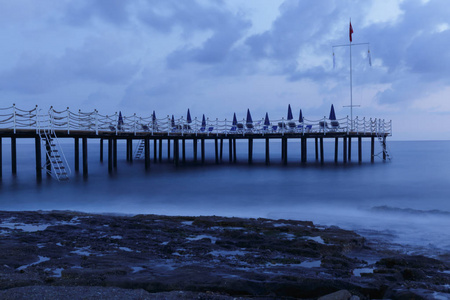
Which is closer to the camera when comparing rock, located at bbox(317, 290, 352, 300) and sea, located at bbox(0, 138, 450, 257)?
rock, located at bbox(317, 290, 352, 300)

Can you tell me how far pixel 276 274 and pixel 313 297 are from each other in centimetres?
74

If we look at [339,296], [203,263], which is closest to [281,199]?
[203,263]

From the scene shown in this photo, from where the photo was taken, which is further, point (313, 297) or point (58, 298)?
point (313, 297)

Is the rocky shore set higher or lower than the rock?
lower

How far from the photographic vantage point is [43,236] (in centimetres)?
805

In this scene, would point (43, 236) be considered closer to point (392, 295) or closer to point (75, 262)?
point (75, 262)

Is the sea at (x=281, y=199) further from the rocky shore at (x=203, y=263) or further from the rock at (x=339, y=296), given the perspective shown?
the rock at (x=339, y=296)

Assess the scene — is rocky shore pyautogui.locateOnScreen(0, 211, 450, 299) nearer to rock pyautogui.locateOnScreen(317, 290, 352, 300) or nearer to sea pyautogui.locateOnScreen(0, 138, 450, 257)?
rock pyautogui.locateOnScreen(317, 290, 352, 300)

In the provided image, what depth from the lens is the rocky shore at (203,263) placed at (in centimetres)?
489

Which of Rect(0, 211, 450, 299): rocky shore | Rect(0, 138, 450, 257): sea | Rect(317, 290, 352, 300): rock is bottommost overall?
Rect(0, 138, 450, 257): sea

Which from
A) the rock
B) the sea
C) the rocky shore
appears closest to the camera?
the rock

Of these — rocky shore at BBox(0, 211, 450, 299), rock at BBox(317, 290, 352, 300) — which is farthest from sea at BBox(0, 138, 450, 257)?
rock at BBox(317, 290, 352, 300)

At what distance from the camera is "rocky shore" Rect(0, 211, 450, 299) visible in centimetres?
489

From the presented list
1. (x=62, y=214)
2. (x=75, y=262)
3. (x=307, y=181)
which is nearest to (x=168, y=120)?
(x=307, y=181)
